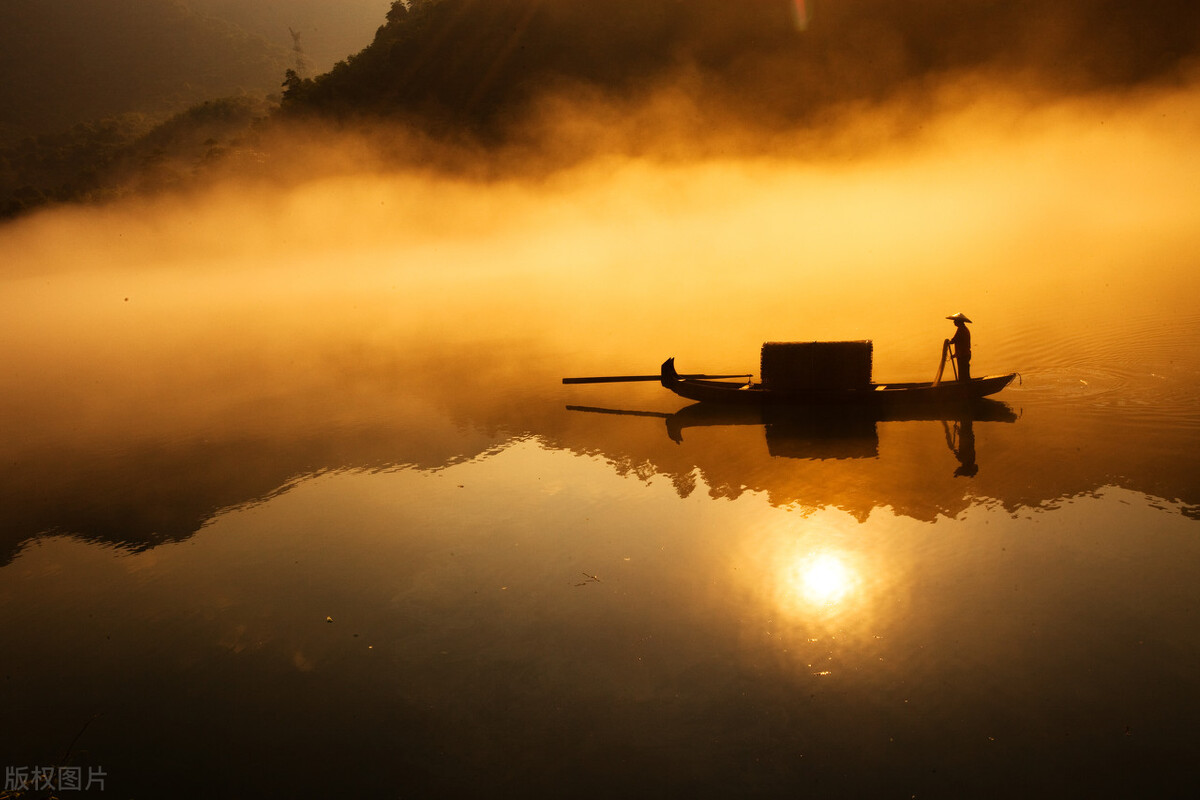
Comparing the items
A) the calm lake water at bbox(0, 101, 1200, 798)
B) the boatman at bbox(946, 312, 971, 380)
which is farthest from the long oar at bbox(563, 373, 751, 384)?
the boatman at bbox(946, 312, 971, 380)

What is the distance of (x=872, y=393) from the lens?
17.5 metres

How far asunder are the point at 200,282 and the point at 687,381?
76593mm

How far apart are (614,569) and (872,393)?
9.71m

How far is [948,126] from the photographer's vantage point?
73.6 metres

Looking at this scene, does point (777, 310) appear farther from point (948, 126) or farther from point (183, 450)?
point (948, 126)

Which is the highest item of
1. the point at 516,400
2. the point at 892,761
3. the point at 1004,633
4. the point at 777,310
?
the point at 777,310

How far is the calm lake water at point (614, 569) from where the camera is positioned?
7.35 meters

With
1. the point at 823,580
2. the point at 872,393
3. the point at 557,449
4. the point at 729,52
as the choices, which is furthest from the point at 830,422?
the point at 729,52

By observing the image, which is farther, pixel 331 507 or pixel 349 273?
pixel 349 273

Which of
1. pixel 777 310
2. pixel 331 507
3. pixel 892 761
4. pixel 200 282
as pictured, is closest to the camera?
pixel 892 761

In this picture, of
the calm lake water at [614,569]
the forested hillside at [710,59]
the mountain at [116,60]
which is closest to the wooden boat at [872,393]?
the calm lake water at [614,569]

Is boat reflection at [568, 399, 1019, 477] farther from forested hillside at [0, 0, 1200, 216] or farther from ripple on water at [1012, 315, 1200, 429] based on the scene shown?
forested hillside at [0, 0, 1200, 216]

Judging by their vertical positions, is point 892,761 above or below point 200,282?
below

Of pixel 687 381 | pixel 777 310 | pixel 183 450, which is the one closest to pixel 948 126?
pixel 777 310
